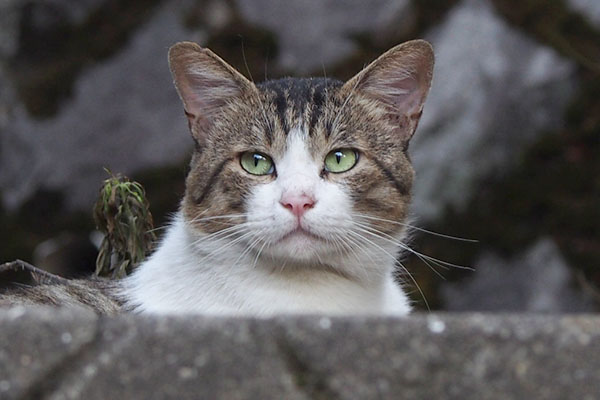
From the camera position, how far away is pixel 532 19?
553cm

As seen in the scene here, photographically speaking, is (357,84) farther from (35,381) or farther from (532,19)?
(532,19)

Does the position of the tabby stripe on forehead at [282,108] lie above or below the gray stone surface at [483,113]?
above

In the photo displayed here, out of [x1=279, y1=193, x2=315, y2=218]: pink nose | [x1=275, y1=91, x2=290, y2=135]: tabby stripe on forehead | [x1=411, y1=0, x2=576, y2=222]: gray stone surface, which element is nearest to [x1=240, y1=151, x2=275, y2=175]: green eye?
[x1=275, y1=91, x2=290, y2=135]: tabby stripe on forehead

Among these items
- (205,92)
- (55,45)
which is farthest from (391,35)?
(205,92)

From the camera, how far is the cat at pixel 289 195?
254cm

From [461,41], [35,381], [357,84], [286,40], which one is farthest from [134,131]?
[35,381]

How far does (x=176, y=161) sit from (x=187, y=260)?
283 cm

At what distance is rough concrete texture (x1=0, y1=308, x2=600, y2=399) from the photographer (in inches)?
53.0

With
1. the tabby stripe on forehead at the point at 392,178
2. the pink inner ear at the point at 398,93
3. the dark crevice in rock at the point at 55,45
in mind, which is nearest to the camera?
the tabby stripe on forehead at the point at 392,178

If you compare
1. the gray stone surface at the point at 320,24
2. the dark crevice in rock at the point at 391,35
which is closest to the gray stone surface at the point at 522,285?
the dark crevice in rock at the point at 391,35

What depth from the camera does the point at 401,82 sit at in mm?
2949

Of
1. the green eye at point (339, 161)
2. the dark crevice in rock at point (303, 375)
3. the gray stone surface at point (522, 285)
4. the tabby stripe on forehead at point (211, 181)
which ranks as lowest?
the gray stone surface at point (522, 285)

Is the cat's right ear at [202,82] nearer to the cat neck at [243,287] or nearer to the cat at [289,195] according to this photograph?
the cat at [289,195]

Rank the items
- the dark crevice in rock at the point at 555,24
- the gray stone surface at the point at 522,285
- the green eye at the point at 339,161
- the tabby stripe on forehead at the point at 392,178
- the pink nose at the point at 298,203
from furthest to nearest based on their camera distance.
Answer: the dark crevice in rock at the point at 555,24 → the gray stone surface at the point at 522,285 → the tabby stripe on forehead at the point at 392,178 → the green eye at the point at 339,161 → the pink nose at the point at 298,203
